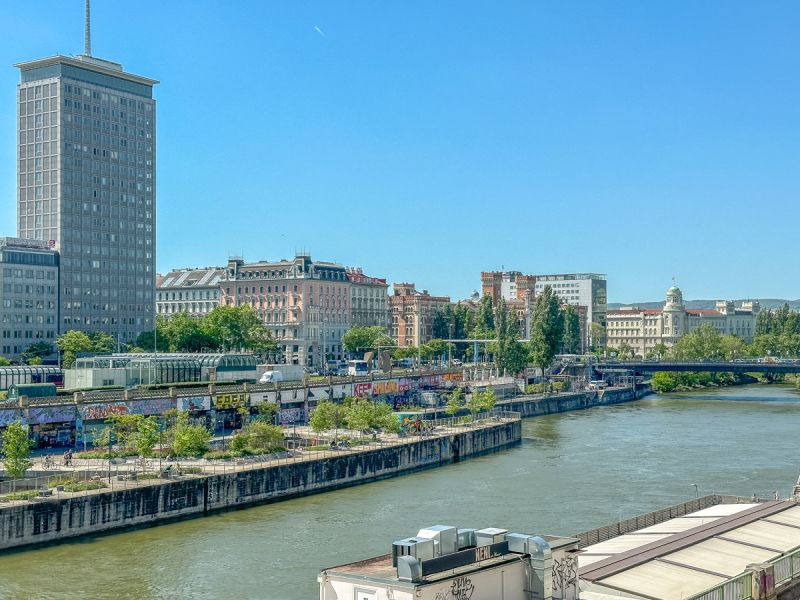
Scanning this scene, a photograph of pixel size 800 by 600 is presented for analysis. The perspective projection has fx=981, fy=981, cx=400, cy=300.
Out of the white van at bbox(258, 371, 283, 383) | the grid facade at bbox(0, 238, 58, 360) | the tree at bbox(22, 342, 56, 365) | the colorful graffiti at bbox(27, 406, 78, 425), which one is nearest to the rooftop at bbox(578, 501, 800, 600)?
the colorful graffiti at bbox(27, 406, 78, 425)

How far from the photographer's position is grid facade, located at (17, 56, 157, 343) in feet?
514

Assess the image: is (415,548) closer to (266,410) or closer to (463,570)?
(463,570)

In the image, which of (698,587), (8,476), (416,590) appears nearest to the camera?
(416,590)

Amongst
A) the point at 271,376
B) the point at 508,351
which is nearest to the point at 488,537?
the point at 271,376

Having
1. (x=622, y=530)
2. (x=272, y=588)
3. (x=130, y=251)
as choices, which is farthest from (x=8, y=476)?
(x=130, y=251)

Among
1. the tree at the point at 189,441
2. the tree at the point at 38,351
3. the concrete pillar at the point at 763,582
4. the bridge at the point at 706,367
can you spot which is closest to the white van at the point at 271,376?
the tree at the point at 189,441

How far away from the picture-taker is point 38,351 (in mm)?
146000

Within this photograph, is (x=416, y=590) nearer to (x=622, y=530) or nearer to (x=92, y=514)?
(x=622, y=530)

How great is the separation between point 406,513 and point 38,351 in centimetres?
10357

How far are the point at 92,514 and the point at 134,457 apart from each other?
1430 cm

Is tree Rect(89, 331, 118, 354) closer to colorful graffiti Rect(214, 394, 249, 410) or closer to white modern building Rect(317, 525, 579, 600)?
colorful graffiti Rect(214, 394, 249, 410)

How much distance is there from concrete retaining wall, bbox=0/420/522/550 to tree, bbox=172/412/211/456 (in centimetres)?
564

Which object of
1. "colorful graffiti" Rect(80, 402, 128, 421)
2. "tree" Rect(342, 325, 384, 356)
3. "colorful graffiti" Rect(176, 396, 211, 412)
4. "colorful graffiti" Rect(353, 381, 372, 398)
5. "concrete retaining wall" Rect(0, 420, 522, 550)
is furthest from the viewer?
"tree" Rect(342, 325, 384, 356)

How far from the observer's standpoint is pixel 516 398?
136 meters
